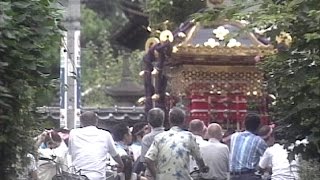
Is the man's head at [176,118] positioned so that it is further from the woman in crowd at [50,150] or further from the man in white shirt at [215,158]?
the woman in crowd at [50,150]

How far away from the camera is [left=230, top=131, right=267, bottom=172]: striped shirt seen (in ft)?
39.2

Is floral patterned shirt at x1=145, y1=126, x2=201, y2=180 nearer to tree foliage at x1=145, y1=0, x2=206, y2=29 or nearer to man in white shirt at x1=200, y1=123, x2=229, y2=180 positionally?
man in white shirt at x1=200, y1=123, x2=229, y2=180

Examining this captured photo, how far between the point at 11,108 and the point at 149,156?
2.84m

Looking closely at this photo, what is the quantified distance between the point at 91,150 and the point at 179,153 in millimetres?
1563

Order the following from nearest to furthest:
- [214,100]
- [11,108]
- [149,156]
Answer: [11,108] < [149,156] < [214,100]

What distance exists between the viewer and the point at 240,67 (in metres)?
16.0

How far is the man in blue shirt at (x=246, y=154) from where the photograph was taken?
471 inches

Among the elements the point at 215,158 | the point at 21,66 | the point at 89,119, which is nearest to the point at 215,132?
the point at 215,158

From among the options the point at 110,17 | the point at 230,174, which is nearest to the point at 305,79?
the point at 230,174

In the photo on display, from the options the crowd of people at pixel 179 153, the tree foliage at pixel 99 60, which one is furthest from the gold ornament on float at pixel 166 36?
the tree foliage at pixel 99 60

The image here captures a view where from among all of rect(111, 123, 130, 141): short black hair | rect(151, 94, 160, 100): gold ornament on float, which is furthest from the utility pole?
rect(151, 94, 160, 100): gold ornament on float

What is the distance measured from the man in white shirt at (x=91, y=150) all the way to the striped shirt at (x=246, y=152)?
1432 mm

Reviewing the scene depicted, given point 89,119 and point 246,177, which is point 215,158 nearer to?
point 246,177

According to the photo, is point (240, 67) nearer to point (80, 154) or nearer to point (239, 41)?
point (239, 41)
